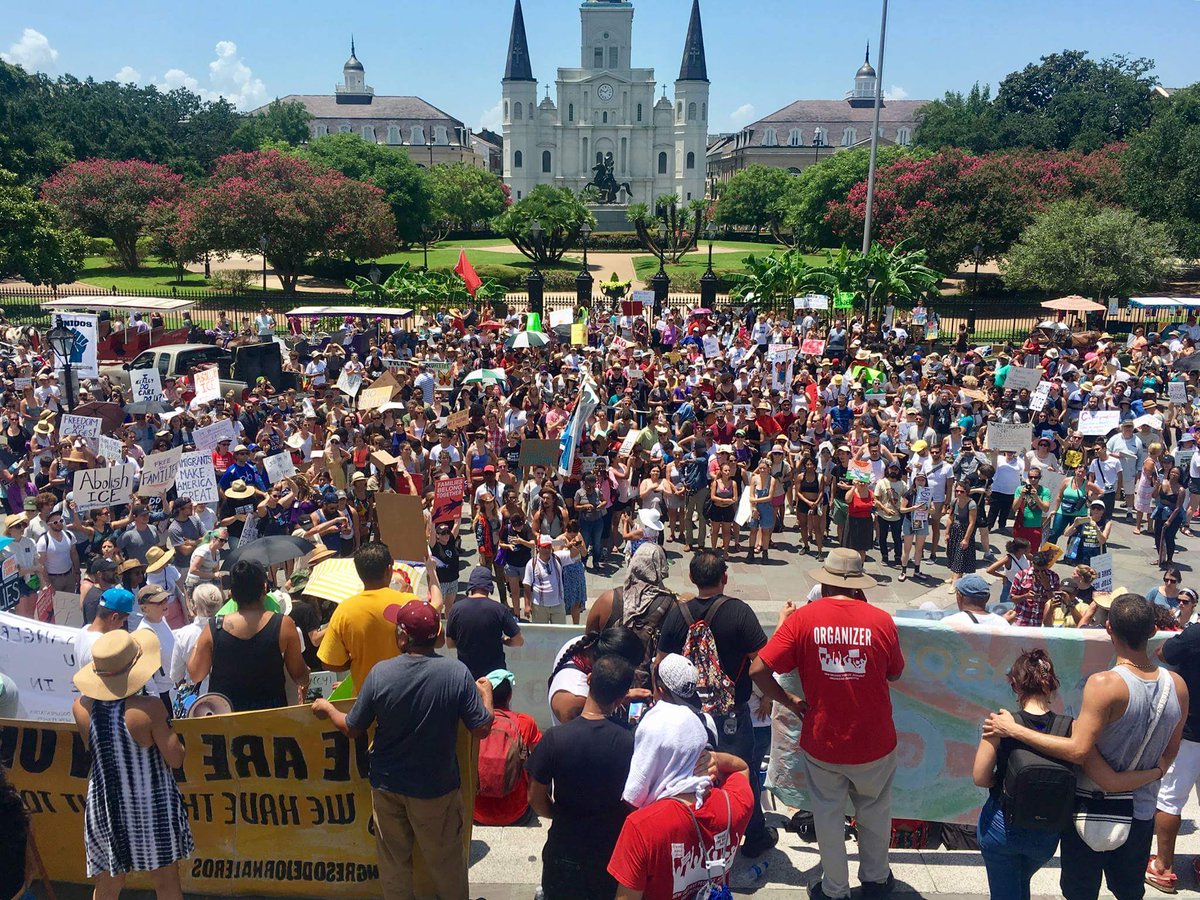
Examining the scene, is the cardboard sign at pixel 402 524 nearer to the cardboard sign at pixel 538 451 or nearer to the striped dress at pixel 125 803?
the cardboard sign at pixel 538 451

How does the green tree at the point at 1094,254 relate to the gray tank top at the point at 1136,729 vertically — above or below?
above

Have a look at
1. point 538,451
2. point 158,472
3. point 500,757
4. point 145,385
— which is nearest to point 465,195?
point 145,385

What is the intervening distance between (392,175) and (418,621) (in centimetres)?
6197

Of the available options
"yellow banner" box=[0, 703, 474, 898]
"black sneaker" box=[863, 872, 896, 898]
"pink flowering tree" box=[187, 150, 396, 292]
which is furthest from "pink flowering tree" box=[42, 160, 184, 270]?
"black sneaker" box=[863, 872, 896, 898]

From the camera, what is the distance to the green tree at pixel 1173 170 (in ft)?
134

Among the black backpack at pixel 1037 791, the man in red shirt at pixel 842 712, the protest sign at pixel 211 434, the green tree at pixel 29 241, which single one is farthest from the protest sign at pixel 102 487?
the green tree at pixel 29 241

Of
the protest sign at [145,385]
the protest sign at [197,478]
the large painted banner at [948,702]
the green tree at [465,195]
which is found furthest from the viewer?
the green tree at [465,195]

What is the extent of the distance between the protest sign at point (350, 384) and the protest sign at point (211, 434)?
4.97m

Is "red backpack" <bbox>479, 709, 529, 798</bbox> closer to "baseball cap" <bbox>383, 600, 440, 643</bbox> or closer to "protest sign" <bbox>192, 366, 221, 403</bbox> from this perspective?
"baseball cap" <bbox>383, 600, 440, 643</bbox>

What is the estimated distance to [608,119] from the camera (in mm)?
117500

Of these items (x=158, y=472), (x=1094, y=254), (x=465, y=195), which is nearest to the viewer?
(x=158, y=472)

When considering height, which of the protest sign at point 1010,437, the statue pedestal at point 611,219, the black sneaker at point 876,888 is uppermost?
the statue pedestal at point 611,219

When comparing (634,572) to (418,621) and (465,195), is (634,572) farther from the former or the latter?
(465,195)

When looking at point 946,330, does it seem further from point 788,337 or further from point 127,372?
point 127,372
